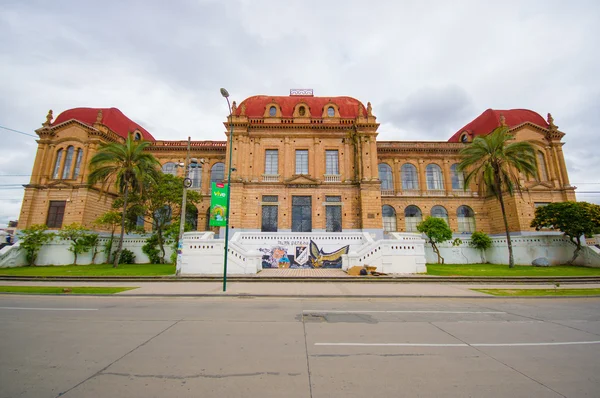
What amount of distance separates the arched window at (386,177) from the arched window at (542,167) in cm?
1719

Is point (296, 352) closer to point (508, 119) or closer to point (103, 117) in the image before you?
point (103, 117)

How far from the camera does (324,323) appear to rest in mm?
7223

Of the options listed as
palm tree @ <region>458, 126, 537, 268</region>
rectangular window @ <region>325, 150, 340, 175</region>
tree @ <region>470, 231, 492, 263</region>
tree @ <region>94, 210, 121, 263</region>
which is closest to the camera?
palm tree @ <region>458, 126, 537, 268</region>

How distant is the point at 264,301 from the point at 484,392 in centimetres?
845

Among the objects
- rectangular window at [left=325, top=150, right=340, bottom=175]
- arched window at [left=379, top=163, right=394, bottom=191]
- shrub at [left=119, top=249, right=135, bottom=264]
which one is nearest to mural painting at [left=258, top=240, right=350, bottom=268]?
rectangular window at [left=325, top=150, right=340, bottom=175]

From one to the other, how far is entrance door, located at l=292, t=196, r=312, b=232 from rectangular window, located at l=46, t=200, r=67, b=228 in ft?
82.4

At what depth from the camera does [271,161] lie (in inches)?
1177

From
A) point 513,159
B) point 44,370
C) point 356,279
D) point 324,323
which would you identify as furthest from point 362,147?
point 44,370

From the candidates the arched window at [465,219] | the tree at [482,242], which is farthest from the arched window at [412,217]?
the tree at [482,242]

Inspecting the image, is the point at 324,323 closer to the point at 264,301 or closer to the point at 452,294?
the point at 264,301

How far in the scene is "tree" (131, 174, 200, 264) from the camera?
82.8 feet

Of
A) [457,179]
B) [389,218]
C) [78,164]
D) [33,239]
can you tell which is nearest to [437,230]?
[389,218]

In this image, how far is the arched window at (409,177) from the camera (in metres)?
34.9

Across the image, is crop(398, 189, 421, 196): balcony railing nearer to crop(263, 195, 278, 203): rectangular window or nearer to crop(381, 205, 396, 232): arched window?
crop(381, 205, 396, 232): arched window
